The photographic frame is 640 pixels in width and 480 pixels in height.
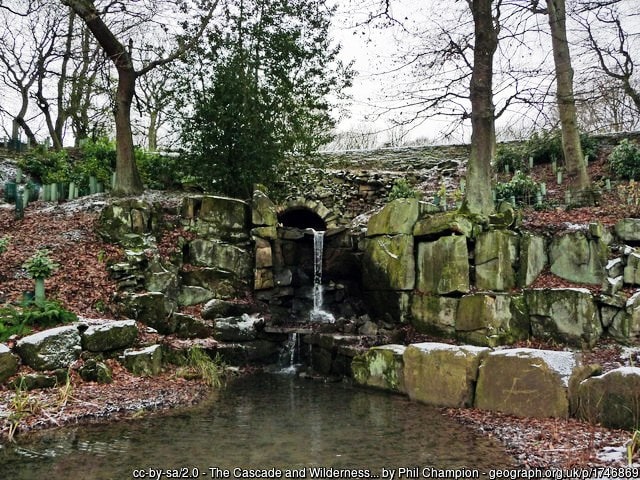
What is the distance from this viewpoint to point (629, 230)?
343 inches

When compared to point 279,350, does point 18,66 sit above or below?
above

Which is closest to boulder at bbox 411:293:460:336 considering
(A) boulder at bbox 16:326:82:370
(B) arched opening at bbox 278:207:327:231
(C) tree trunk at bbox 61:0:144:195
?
→ (B) arched opening at bbox 278:207:327:231

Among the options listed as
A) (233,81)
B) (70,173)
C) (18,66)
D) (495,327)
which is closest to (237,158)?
(233,81)

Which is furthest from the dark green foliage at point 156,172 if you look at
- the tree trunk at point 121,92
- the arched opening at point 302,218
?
the arched opening at point 302,218

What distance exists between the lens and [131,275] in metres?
9.16

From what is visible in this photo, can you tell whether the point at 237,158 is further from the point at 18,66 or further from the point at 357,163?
the point at 18,66

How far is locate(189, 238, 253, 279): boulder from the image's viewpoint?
10.5 metres

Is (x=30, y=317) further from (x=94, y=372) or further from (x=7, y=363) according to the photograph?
(x=94, y=372)

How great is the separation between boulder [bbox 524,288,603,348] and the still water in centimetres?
291

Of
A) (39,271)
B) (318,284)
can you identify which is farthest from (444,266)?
(39,271)

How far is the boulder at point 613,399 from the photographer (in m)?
4.91

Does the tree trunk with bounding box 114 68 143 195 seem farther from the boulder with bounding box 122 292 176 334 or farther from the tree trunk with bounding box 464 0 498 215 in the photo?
the tree trunk with bounding box 464 0 498 215

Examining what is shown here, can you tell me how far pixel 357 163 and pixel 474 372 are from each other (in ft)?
40.8

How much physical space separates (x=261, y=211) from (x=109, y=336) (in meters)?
5.01
